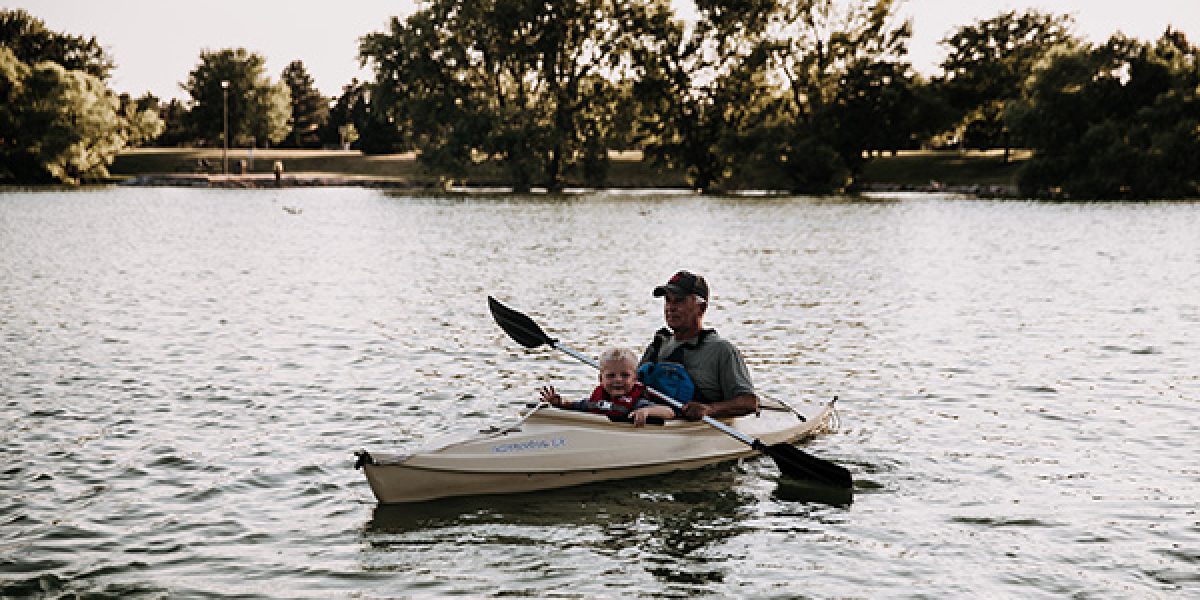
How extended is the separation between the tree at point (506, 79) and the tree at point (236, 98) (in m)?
49.1

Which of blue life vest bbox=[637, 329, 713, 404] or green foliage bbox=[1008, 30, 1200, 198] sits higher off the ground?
green foliage bbox=[1008, 30, 1200, 198]

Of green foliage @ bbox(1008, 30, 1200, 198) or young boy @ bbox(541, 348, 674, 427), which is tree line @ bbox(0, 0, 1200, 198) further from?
young boy @ bbox(541, 348, 674, 427)

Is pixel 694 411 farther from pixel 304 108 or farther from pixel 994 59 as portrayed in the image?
pixel 304 108

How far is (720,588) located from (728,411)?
9.04 ft

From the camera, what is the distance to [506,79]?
85.9 m

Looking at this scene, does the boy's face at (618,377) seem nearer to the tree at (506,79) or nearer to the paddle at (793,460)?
the paddle at (793,460)

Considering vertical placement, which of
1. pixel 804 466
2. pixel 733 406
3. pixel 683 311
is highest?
pixel 683 311

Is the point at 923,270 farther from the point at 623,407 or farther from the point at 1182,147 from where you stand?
the point at 1182,147

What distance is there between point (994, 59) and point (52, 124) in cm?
7406

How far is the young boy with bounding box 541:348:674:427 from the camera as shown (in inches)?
368

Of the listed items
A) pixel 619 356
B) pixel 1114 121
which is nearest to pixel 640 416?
pixel 619 356

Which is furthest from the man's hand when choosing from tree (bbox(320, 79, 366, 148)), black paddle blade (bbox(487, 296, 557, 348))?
tree (bbox(320, 79, 366, 148))

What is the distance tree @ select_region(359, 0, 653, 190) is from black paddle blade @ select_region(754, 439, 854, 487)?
229 feet

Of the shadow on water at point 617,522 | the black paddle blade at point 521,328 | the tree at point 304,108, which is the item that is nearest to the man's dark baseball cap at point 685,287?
the shadow on water at point 617,522
